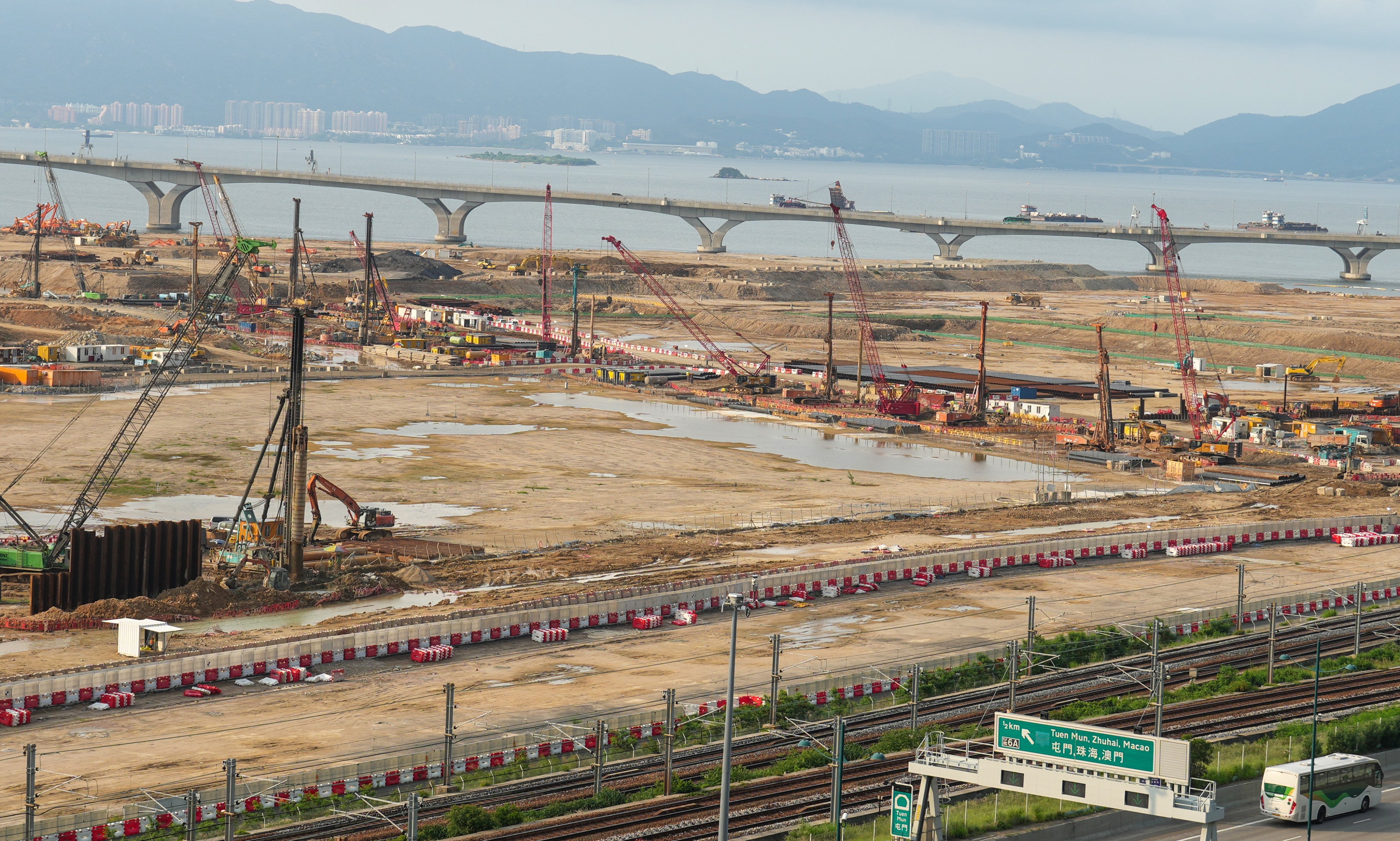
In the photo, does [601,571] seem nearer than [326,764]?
No

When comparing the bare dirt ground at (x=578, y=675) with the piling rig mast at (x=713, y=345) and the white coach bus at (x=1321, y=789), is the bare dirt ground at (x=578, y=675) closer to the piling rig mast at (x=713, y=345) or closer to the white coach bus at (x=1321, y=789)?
the white coach bus at (x=1321, y=789)

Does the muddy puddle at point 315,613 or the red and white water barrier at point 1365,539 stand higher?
the red and white water barrier at point 1365,539

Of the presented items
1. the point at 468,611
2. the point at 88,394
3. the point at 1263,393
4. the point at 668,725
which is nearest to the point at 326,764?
the point at 668,725

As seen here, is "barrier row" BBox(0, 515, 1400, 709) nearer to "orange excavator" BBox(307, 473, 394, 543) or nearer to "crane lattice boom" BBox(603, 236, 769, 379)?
"orange excavator" BBox(307, 473, 394, 543)

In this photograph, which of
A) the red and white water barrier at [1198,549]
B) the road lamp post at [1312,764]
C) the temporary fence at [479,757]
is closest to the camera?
the road lamp post at [1312,764]

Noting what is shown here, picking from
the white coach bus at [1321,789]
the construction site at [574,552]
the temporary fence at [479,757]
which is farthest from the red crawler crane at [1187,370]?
the white coach bus at [1321,789]

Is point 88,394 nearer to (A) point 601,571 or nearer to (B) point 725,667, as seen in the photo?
(A) point 601,571

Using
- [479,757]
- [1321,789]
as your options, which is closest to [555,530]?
[479,757]

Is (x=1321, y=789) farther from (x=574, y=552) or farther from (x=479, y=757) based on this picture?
(x=574, y=552)
